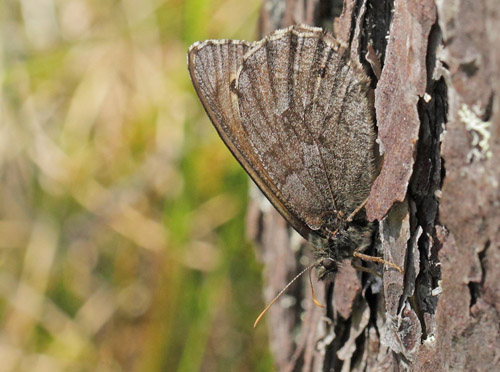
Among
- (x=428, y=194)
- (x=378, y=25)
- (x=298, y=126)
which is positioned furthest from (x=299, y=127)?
(x=428, y=194)

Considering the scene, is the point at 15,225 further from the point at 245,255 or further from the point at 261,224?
the point at 261,224

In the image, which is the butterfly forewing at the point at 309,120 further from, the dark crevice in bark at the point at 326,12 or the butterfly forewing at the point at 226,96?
the dark crevice in bark at the point at 326,12

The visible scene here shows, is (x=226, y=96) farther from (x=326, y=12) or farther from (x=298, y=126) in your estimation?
(x=326, y=12)

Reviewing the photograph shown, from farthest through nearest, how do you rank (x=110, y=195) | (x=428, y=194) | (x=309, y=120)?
(x=110, y=195) < (x=309, y=120) < (x=428, y=194)

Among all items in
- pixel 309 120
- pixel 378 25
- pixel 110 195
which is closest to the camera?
pixel 378 25

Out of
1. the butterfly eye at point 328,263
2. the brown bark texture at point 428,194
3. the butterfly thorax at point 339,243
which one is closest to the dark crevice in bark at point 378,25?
the brown bark texture at point 428,194

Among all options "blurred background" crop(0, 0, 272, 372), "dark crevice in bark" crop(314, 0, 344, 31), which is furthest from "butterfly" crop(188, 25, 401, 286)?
"blurred background" crop(0, 0, 272, 372)

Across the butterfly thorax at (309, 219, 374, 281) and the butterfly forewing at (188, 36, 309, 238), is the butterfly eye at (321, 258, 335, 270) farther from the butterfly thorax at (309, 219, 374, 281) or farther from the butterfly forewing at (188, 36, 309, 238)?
the butterfly forewing at (188, 36, 309, 238)
